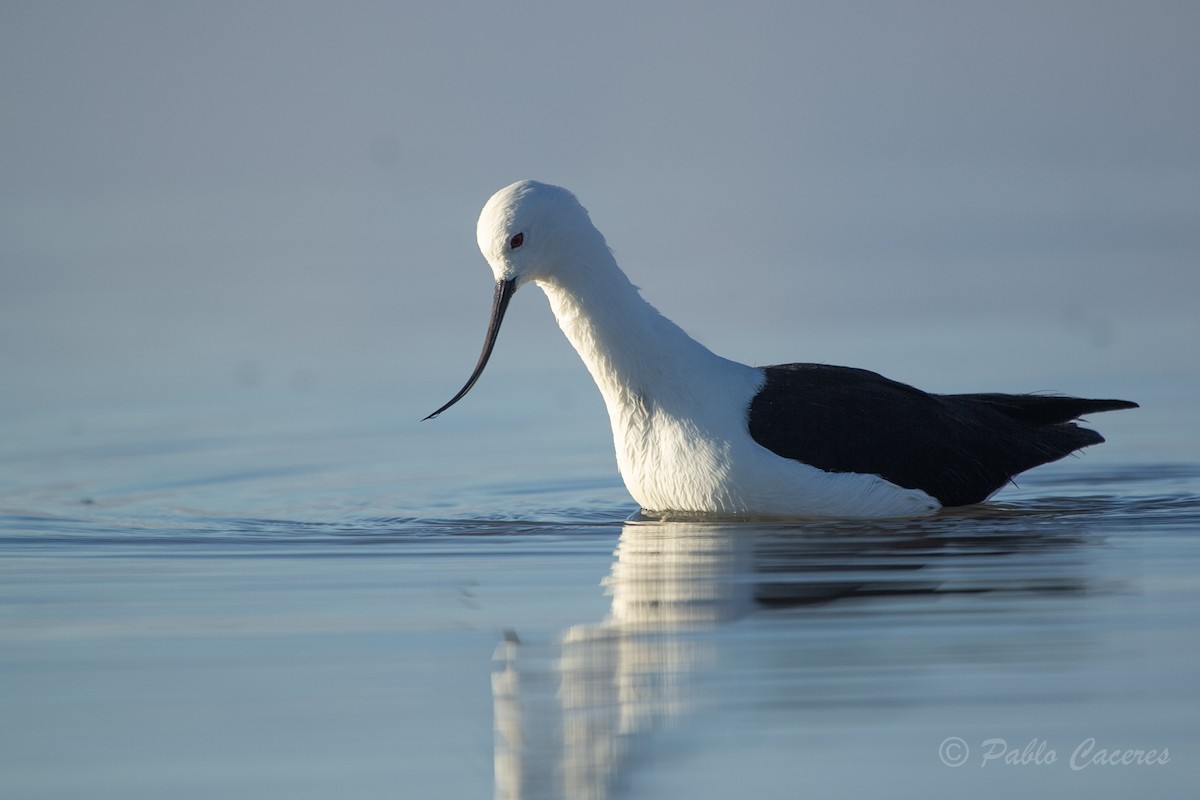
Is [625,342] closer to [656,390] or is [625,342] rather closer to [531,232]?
[656,390]

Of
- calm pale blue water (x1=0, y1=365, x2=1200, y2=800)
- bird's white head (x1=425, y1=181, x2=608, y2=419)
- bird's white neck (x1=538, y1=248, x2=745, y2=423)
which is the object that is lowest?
calm pale blue water (x1=0, y1=365, x2=1200, y2=800)

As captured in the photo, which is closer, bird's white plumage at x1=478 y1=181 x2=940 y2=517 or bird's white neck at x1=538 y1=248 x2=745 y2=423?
bird's white plumage at x1=478 y1=181 x2=940 y2=517

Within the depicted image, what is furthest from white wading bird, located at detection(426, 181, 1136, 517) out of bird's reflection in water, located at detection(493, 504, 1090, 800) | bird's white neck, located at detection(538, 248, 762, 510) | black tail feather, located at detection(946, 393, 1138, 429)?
black tail feather, located at detection(946, 393, 1138, 429)

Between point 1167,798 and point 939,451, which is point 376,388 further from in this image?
point 1167,798

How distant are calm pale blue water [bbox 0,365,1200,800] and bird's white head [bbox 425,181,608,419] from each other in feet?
3.45

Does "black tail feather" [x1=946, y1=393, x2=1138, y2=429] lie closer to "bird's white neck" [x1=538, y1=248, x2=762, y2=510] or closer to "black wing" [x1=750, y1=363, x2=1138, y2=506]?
"black wing" [x1=750, y1=363, x2=1138, y2=506]

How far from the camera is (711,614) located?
6254 mm

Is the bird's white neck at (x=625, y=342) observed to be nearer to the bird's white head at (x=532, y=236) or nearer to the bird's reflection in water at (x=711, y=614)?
the bird's white head at (x=532, y=236)

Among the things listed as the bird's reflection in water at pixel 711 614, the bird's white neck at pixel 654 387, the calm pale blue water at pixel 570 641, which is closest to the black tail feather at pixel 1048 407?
the calm pale blue water at pixel 570 641

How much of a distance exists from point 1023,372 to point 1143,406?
1059 millimetres

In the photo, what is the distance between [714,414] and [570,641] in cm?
229

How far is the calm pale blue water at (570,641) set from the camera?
15.5 feet

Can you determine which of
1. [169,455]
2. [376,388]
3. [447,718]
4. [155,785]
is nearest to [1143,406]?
[376,388]

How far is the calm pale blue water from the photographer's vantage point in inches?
186
